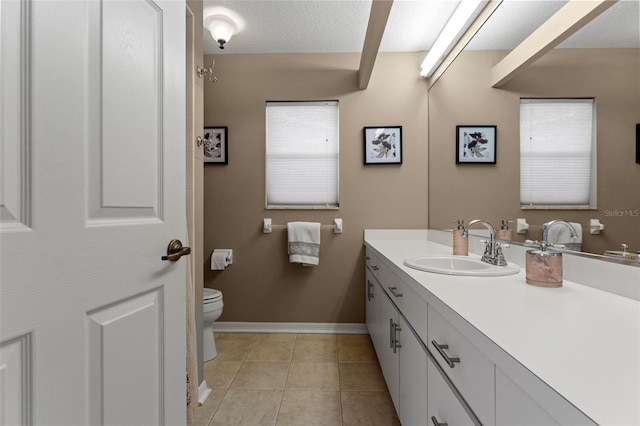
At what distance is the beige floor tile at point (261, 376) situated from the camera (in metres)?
1.73

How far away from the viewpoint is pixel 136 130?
0.75m

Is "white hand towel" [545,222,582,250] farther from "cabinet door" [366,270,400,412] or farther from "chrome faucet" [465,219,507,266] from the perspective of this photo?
"cabinet door" [366,270,400,412]

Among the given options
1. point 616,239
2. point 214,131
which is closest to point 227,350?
point 214,131

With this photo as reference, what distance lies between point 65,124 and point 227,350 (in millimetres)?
2043

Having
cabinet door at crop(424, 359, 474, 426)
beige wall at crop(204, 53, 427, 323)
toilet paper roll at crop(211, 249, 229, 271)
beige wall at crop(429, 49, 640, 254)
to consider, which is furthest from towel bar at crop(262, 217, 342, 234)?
cabinet door at crop(424, 359, 474, 426)

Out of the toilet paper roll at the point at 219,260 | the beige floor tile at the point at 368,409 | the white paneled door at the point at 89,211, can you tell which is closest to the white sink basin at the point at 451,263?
the beige floor tile at the point at 368,409

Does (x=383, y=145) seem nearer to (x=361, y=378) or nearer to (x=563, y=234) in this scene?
(x=563, y=234)

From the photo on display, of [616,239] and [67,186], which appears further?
[616,239]

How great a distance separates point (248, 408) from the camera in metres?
1.54

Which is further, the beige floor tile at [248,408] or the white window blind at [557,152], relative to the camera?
the beige floor tile at [248,408]

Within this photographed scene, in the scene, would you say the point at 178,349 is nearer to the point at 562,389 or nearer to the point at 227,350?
the point at 562,389

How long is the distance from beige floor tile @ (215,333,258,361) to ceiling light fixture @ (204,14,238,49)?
7.50 ft

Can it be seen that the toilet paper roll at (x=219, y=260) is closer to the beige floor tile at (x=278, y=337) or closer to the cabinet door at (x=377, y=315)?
the beige floor tile at (x=278, y=337)

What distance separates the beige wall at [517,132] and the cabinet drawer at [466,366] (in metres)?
0.64
